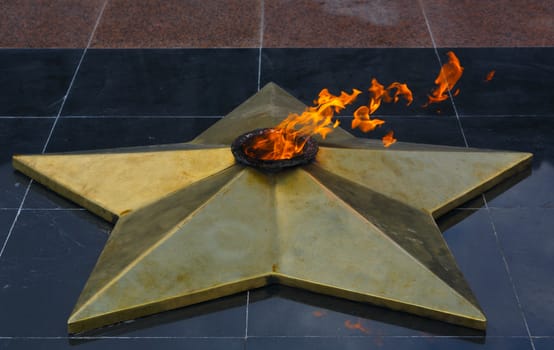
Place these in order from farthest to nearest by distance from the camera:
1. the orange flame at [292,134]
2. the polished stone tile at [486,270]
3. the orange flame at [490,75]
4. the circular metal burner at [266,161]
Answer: the orange flame at [490,75] → the orange flame at [292,134] → the circular metal burner at [266,161] → the polished stone tile at [486,270]

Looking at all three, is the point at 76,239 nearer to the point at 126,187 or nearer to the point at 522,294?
the point at 126,187

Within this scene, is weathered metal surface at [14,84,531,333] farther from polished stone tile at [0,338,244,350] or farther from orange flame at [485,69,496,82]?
orange flame at [485,69,496,82]

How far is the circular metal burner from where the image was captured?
6.59 meters

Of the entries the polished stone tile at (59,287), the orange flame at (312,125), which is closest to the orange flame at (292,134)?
the orange flame at (312,125)

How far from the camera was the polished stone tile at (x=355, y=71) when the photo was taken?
871 centimetres

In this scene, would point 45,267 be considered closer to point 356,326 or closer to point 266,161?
point 266,161

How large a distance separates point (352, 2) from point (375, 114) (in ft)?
9.39

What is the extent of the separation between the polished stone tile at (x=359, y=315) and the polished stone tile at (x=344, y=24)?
4.20 m

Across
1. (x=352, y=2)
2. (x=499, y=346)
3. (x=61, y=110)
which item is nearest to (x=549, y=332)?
(x=499, y=346)

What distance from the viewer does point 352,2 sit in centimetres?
1091

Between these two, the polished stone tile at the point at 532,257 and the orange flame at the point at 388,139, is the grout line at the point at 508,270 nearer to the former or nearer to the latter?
the polished stone tile at the point at 532,257

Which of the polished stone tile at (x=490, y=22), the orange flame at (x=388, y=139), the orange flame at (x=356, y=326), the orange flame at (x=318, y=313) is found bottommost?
the orange flame at (x=356, y=326)

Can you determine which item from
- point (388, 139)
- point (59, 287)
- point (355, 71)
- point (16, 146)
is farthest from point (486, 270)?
point (16, 146)

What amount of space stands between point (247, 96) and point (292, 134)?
2076mm
